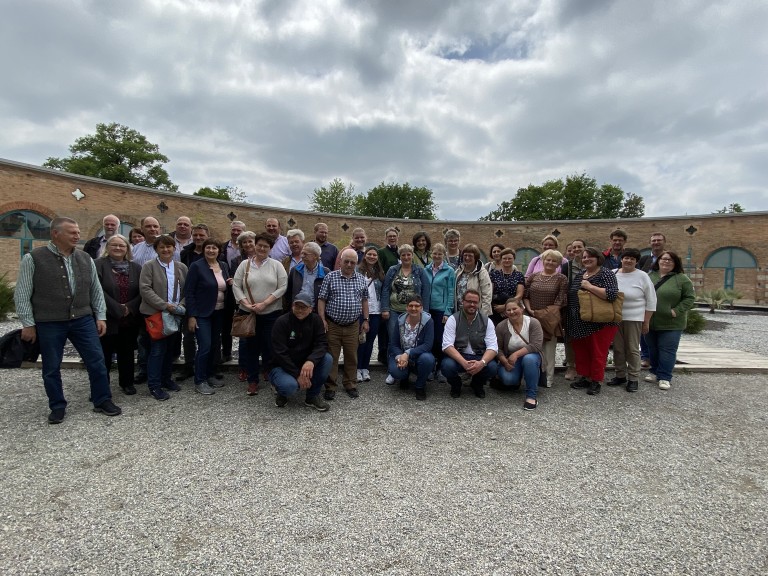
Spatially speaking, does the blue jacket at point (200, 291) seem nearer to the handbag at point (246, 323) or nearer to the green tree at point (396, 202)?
the handbag at point (246, 323)

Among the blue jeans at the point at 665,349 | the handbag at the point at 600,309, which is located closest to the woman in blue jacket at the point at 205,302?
the handbag at the point at 600,309

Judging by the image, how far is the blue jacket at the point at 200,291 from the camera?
447 cm

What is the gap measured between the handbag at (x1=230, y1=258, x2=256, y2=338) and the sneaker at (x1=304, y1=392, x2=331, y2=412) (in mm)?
1030

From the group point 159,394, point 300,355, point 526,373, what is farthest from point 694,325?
point 159,394

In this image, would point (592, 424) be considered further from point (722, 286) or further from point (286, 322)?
point (722, 286)

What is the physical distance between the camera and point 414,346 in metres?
4.75

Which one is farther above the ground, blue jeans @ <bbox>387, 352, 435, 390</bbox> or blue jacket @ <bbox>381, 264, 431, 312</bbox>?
blue jacket @ <bbox>381, 264, 431, 312</bbox>

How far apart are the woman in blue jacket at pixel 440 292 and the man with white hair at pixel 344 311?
3.21 feet

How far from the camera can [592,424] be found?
4.02 m

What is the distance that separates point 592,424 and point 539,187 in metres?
44.8

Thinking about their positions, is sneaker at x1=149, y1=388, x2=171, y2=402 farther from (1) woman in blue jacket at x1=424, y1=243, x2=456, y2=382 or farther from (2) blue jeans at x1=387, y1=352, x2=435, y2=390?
(1) woman in blue jacket at x1=424, y1=243, x2=456, y2=382

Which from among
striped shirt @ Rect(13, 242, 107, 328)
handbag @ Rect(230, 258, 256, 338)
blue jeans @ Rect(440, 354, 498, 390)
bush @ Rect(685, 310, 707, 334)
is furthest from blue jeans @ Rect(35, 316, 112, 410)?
bush @ Rect(685, 310, 707, 334)

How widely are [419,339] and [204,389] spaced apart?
2.68 meters

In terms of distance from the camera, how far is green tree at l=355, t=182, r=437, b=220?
49.4 meters
